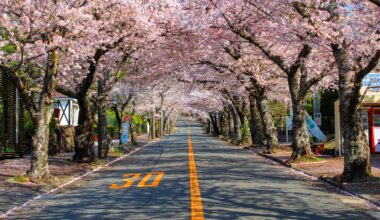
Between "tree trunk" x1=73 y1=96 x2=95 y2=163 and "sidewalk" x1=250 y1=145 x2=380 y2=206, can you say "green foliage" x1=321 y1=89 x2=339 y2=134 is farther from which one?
"tree trunk" x1=73 y1=96 x2=95 y2=163

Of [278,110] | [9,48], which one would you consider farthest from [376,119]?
[278,110]

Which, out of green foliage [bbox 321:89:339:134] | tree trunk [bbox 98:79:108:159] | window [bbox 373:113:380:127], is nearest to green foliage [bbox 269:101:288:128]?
green foliage [bbox 321:89:339:134]

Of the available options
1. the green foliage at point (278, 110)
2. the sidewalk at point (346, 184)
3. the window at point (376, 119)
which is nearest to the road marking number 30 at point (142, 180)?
the sidewalk at point (346, 184)

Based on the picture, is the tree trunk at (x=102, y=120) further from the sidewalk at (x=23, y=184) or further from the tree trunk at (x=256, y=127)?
the tree trunk at (x=256, y=127)

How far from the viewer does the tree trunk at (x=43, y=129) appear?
15234mm

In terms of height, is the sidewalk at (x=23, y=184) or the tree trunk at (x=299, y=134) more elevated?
the tree trunk at (x=299, y=134)

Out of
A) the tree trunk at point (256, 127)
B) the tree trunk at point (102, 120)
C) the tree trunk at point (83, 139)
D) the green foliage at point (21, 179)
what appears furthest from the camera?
the tree trunk at point (256, 127)

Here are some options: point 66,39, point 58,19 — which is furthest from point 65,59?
point 58,19

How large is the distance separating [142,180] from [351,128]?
21.2 feet

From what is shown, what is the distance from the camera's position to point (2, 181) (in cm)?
1478

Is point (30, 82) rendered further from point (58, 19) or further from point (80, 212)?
point (80, 212)

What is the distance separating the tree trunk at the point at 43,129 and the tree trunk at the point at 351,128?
28.7ft

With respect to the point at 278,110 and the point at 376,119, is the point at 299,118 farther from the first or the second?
the point at 278,110

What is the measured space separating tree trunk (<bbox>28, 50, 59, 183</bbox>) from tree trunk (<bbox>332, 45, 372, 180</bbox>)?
28.7 ft
